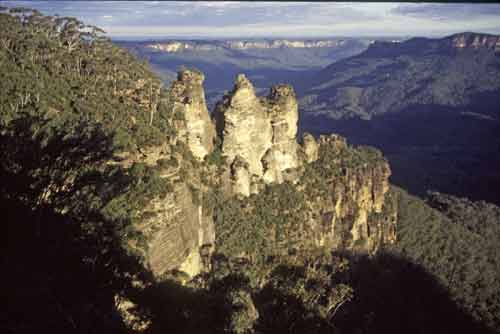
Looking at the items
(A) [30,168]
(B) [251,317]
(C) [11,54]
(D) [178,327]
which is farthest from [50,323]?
(C) [11,54]

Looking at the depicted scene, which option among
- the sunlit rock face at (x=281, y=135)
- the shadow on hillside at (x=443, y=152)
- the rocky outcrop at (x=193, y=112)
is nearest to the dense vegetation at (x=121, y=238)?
the rocky outcrop at (x=193, y=112)

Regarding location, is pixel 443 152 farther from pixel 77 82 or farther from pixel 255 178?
pixel 77 82

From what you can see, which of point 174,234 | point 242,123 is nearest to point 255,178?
point 242,123

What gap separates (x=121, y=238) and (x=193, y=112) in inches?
A: 836

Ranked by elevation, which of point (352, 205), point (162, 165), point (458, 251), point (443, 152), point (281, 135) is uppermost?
point (162, 165)

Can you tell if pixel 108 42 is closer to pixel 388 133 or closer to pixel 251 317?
pixel 251 317

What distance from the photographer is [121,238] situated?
22.4 meters

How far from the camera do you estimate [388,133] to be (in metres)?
191

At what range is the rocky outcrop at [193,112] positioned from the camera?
41.0m

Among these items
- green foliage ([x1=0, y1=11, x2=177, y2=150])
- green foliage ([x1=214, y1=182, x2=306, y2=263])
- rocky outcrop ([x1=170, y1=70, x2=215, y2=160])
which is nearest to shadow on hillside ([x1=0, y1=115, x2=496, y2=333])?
green foliage ([x1=0, y1=11, x2=177, y2=150])

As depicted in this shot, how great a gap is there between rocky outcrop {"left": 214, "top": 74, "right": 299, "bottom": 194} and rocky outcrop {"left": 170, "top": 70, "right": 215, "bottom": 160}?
2657 mm

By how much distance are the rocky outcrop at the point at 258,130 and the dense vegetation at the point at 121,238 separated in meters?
2.64

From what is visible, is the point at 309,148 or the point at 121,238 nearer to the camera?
the point at 121,238

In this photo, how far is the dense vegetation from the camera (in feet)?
64.1
